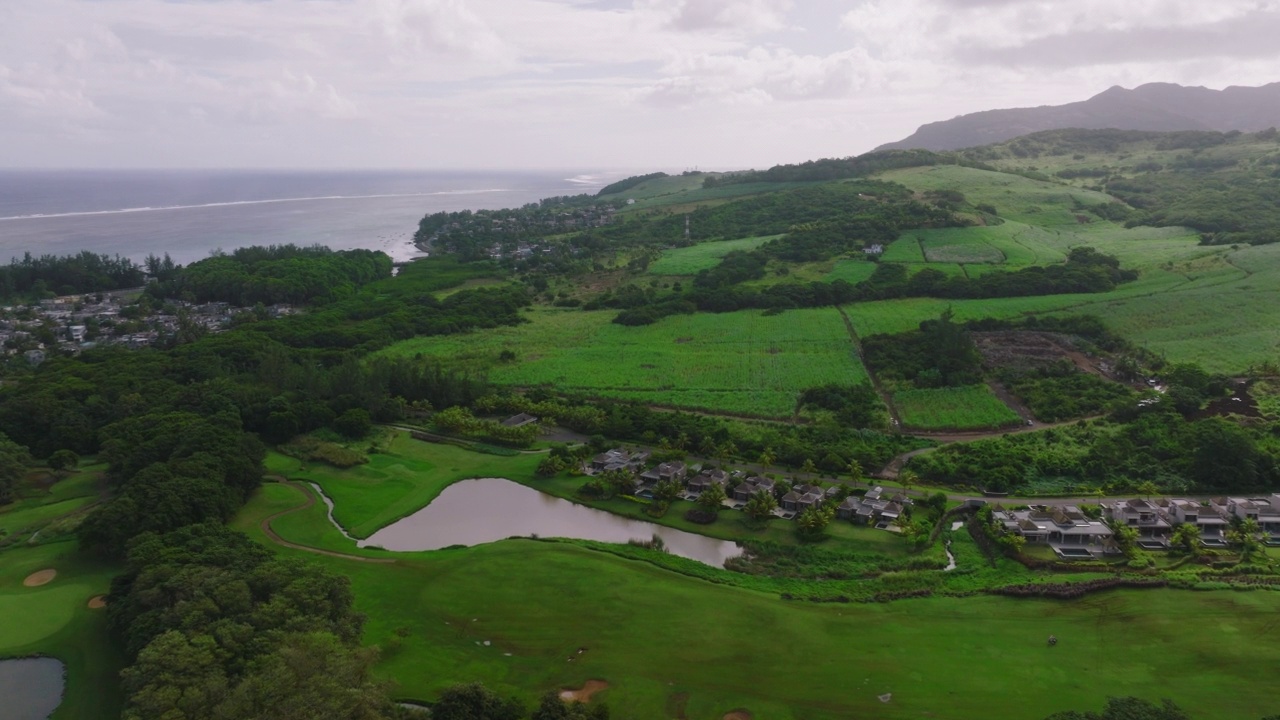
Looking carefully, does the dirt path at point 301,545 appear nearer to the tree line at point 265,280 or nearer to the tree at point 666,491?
the tree at point 666,491

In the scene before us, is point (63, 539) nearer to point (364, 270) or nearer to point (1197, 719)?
point (1197, 719)

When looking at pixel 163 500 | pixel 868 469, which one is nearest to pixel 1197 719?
pixel 868 469

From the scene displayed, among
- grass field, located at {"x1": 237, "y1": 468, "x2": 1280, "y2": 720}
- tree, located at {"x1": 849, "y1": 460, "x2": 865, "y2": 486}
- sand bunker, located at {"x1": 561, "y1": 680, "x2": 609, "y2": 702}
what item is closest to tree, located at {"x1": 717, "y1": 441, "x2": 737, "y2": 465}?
tree, located at {"x1": 849, "y1": 460, "x2": 865, "y2": 486}

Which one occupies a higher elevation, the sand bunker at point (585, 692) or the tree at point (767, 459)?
the tree at point (767, 459)

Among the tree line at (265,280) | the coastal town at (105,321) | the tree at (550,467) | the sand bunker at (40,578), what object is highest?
the tree line at (265,280)

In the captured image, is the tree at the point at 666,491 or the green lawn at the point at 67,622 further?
the tree at the point at 666,491

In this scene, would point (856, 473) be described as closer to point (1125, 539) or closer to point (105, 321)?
point (1125, 539)

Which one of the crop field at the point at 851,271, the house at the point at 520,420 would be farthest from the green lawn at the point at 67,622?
the crop field at the point at 851,271
